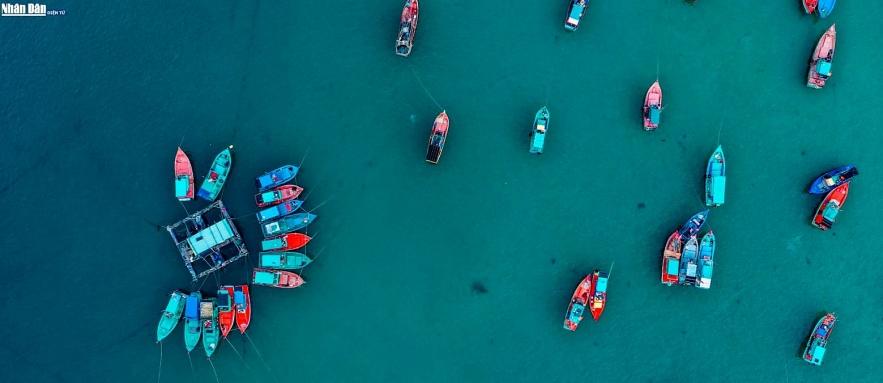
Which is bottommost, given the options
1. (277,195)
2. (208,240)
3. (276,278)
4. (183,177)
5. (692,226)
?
(276,278)

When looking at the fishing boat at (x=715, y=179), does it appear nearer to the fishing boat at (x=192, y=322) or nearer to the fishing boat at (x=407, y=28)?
the fishing boat at (x=407, y=28)

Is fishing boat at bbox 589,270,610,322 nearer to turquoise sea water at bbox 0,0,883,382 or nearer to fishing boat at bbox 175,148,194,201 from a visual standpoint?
turquoise sea water at bbox 0,0,883,382

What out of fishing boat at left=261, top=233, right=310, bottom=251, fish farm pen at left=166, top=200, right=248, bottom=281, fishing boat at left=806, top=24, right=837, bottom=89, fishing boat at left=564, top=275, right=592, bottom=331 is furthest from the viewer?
fishing boat at left=806, top=24, right=837, bottom=89

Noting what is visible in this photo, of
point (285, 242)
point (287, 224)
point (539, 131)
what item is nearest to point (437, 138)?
point (539, 131)

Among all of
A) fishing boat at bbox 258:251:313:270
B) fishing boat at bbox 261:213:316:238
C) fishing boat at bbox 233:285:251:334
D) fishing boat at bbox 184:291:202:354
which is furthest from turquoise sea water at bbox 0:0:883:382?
fishing boat at bbox 184:291:202:354

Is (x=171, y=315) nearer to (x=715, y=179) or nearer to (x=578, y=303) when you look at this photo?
(x=578, y=303)
